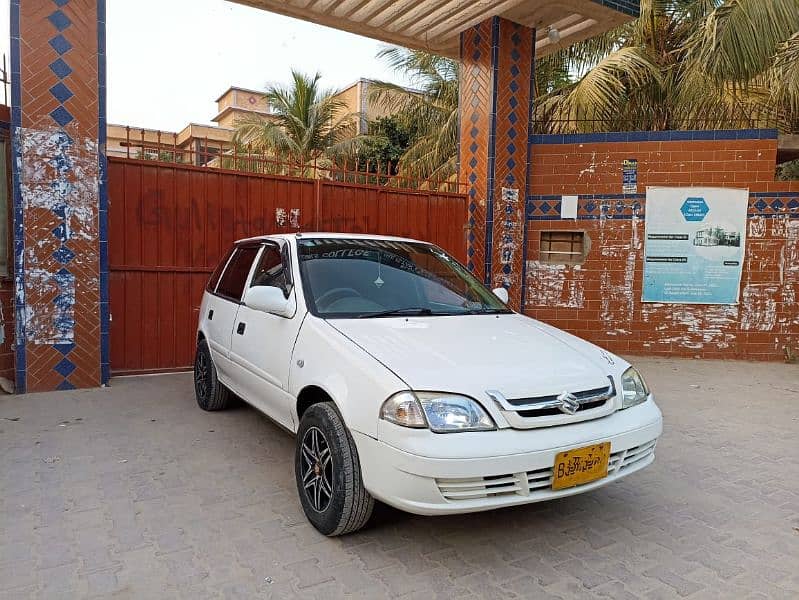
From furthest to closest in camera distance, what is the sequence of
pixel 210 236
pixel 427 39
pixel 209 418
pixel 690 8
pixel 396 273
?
pixel 690 8, pixel 427 39, pixel 210 236, pixel 209 418, pixel 396 273

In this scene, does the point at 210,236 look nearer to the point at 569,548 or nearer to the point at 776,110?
the point at 569,548

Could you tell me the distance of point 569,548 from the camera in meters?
3.02

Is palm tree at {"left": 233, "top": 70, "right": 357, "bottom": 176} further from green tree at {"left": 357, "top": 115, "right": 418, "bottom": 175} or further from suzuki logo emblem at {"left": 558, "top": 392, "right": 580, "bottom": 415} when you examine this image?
suzuki logo emblem at {"left": 558, "top": 392, "right": 580, "bottom": 415}

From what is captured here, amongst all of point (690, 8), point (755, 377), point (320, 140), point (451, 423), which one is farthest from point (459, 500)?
point (320, 140)

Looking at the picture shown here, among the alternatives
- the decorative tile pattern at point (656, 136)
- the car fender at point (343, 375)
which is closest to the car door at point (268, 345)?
the car fender at point (343, 375)

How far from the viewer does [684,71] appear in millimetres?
11008

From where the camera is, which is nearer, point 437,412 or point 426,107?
point 437,412

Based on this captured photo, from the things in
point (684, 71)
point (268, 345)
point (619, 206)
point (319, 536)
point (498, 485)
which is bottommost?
point (319, 536)

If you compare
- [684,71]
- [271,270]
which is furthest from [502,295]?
[684,71]

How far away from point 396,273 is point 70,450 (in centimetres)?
267

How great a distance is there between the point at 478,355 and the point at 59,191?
15.5 feet

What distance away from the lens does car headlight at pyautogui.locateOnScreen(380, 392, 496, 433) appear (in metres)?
2.64

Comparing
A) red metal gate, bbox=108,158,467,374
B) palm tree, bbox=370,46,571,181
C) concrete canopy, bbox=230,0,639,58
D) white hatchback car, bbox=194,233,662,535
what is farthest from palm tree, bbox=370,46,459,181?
white hatchback car, bbox=194,233,662,535

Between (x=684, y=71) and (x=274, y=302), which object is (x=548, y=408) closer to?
(x=274, y=302)
